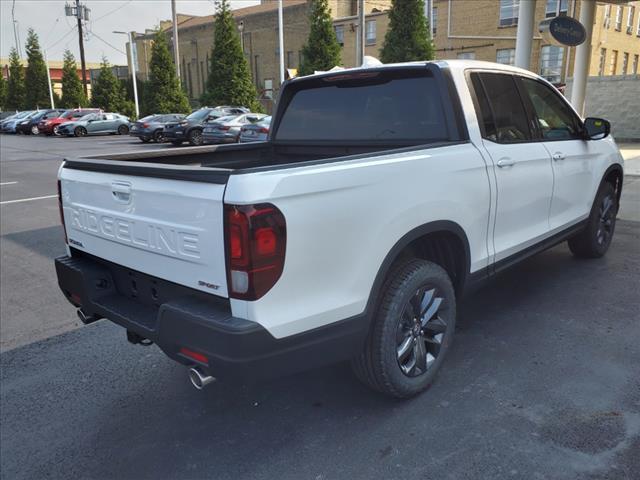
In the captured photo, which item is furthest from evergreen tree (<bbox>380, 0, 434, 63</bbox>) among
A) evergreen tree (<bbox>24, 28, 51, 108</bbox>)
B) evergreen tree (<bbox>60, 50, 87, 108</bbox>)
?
evergreen tree (<bbox>24, 28, 51, 108</bbox>)

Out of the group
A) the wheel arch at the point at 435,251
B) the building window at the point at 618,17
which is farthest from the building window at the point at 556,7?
the wheel arch at the point at 435,251

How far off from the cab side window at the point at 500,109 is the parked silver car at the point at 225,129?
17602mm

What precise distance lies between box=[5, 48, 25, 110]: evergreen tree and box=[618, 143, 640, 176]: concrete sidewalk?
54268 millimetres

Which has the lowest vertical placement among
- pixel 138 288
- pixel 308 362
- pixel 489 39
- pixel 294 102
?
pixel 308 362

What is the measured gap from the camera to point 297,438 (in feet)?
9.34

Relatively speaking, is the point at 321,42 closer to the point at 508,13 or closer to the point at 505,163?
the point at 508,13

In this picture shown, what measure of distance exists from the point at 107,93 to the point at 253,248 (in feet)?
150

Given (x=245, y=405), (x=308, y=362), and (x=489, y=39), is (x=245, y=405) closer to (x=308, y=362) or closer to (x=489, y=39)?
(x=308, y=362)

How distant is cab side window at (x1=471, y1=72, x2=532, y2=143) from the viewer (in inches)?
142

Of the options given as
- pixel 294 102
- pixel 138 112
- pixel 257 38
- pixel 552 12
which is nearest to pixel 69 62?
pixel 138 112

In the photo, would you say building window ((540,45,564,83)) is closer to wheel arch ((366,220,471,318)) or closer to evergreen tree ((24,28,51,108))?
wheel arch ((366,220,471,318))

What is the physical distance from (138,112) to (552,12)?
93.9 feet

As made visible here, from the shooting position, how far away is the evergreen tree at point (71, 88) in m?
47.2

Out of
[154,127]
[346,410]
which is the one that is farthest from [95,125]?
[346,410]
